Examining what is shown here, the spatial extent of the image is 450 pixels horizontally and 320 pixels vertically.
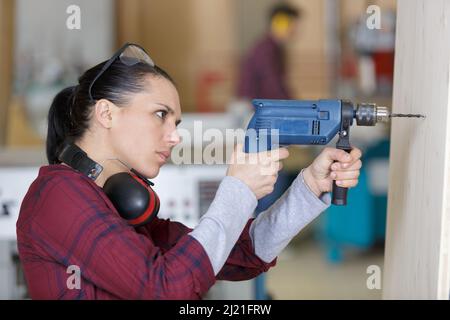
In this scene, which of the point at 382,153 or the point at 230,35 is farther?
the point at 230,35

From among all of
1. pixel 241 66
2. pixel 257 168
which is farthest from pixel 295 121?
pixel 241 66

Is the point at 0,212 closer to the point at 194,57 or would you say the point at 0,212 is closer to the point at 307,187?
the point at 307,187

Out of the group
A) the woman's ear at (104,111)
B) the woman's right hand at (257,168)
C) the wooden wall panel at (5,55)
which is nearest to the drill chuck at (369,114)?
the woman's right hand at (257,168)

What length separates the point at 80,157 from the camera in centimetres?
104

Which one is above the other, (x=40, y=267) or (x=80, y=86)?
(x=80, y=86)

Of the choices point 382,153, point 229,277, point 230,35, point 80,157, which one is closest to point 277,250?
point 229,277

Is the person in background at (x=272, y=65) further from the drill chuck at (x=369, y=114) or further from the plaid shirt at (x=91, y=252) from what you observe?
the plaid shirt at (x=91, y=252)

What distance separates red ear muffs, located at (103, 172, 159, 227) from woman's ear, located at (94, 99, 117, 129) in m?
0.10

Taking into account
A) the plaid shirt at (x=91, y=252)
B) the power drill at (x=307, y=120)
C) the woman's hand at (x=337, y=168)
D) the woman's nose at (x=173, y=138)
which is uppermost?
the power drill at (x=307, y=120)

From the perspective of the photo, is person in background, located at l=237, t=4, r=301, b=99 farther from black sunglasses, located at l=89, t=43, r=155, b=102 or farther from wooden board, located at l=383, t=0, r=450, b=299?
black sunglasses, located at l=89, t=43, r=155, b=102

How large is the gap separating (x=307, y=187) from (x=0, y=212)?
1.31 meters

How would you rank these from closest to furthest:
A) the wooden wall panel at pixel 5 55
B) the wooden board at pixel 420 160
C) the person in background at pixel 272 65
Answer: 1. the wooden board at pixel 420 160
2. the wooden wall panel at pixel 5 55
3. the person in background at pixel 272 65

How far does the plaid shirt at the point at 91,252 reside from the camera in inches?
34.9

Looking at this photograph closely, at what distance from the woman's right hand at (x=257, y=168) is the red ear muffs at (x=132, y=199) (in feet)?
0.43
